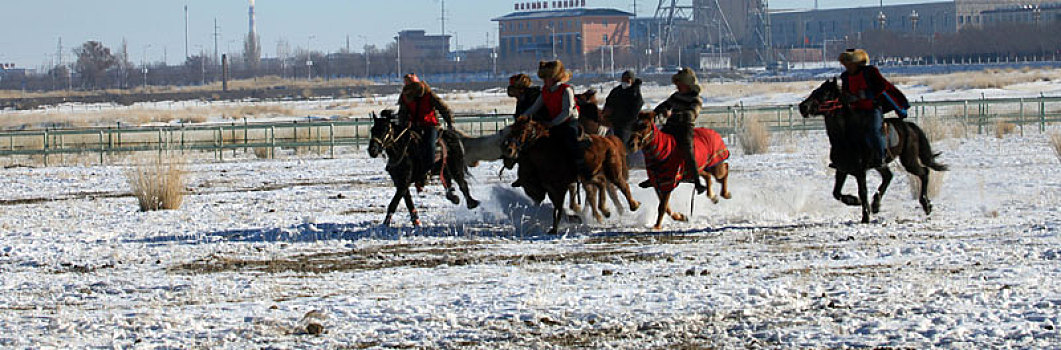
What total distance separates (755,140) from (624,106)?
57.5 feet

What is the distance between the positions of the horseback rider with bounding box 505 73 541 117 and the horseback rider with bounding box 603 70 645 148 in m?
1.15

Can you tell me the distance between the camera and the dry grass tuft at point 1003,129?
36719 mm

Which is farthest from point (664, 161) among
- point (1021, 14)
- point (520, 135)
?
point (1021, 14)

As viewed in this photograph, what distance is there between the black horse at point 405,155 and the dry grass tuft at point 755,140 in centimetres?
1769

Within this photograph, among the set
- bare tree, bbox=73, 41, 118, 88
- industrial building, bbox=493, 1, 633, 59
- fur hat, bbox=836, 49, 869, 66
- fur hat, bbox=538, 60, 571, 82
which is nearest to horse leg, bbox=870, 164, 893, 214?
fur hat, bbox=836, 49, 869, 66

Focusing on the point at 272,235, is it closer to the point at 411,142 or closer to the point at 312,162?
the point at 411,142

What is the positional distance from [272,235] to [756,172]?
1282 centimetres

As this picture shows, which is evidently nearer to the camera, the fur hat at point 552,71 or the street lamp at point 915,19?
the fur hat at point 552,71

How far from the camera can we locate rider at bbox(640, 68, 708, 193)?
15969 mm

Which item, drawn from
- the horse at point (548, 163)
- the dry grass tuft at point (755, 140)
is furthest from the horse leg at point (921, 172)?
the dry grass tuft at point (755, 140)

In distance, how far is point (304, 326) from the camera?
370 inches

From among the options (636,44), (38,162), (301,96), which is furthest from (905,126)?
(636,44)

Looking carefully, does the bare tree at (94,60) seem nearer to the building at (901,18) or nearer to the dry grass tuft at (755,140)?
the building at (901,18)

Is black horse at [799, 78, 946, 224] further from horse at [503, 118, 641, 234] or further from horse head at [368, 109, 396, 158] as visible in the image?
horse head at [368, 109, 396, 158]
